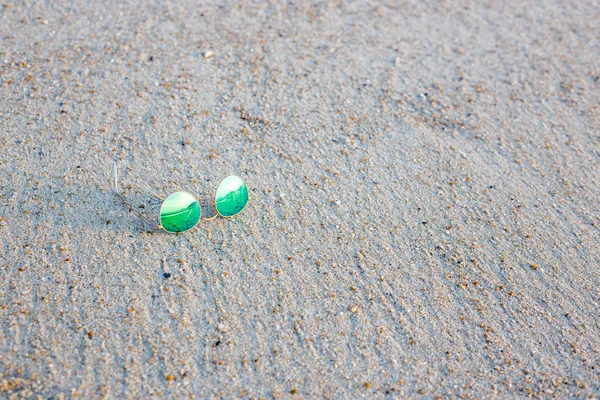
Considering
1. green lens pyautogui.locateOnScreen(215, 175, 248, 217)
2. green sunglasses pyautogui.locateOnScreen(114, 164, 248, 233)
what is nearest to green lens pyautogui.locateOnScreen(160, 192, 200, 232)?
green sunglasses pyautogui.locateOnScreen(114, 164, 248, 233)

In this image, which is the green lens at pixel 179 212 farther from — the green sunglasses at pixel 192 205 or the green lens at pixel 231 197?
the green lens at pixel 231 197

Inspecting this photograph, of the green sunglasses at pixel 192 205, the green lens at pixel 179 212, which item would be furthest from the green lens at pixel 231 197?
the green lens at pixel 179 212

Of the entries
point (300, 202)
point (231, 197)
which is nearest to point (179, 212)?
point (231, 197)

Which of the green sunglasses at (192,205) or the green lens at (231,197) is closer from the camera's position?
the green sunglasses at (192,205)

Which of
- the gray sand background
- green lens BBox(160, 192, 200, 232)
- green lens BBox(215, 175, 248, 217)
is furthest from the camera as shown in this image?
green lens BBox(215, 175, 248, 217)

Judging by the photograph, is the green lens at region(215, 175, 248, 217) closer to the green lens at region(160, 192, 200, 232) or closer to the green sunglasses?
the green sunglasses

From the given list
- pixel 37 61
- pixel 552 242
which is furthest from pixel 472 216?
pixel 37 61

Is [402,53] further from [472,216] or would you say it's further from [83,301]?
[83,301]
